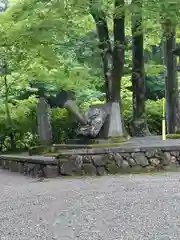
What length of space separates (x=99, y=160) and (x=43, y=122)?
2.58m

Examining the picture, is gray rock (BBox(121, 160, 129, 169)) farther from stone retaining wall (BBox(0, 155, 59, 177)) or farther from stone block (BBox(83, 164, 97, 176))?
stone retaining wall (BBox(0, 155, 59, 177))

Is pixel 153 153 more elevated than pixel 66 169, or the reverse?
pixel 153 153

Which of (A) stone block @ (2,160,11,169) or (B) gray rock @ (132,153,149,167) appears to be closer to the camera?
(B) gray rock @ (132,153,149,167)

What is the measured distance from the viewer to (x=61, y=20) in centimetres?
1108

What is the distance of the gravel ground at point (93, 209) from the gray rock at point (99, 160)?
72 cm

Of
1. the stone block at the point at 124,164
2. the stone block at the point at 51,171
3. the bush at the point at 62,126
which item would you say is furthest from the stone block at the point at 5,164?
the stone block at the point at 124,164

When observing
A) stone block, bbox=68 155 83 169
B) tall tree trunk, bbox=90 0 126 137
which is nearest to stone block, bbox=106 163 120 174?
stone block, bbox=68 155 83 169

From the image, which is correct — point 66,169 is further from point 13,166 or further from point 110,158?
point 13,166

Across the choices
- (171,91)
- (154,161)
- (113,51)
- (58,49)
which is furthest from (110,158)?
(171,91)

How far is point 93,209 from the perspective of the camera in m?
5.46

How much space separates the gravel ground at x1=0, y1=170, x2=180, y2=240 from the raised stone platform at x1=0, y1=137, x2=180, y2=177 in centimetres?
67

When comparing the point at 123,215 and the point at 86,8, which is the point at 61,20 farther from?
the point at 123,215

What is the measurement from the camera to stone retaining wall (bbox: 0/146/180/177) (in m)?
9.01

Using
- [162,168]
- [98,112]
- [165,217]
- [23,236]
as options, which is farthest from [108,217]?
[98,112]
